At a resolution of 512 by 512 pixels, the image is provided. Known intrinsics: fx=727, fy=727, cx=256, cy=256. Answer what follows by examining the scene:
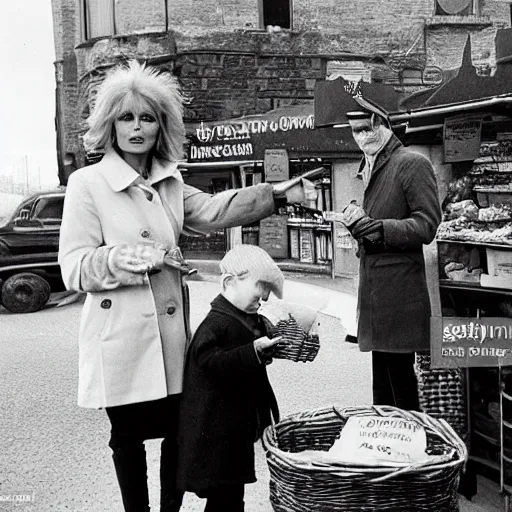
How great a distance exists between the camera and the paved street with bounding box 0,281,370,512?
11.6ft

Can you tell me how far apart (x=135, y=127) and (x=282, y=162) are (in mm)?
8268

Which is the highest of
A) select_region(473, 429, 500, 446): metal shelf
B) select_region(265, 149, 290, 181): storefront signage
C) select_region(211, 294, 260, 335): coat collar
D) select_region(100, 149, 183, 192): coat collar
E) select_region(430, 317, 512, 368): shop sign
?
select_region(265, 149, 290, 181): storefront signage

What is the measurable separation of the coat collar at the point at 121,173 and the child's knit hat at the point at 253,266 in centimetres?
40

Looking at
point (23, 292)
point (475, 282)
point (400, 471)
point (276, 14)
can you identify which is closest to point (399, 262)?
point (475, 282)

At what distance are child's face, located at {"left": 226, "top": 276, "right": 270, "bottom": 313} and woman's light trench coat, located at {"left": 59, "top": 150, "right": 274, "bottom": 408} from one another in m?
0.22

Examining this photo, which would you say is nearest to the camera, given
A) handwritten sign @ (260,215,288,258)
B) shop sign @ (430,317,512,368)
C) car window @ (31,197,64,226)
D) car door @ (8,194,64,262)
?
shop sign @ (430,317,512,368)

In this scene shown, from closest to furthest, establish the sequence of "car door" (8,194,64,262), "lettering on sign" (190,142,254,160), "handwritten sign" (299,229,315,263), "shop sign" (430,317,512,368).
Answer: "shop sign" (430,317,512,368), "car door" (8,194,64,262), "lettering on sign" (190,142,254,160), "handwritten sign" (299,229,315,263)

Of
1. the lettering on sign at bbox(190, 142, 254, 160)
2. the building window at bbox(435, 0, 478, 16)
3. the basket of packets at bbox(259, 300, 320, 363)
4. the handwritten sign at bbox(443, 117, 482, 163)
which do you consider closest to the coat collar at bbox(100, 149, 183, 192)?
the basket of packets at bbox(259, 300, 320, 363)

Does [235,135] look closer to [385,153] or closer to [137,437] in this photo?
[385,153]

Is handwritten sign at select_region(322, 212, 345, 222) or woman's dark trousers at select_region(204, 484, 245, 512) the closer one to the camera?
woman's dark trousers at select_region(204, 484, 245, 512)

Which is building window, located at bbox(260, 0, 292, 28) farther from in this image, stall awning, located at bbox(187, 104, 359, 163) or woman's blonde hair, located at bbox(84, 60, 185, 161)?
woman's blonde hair, located at bbox(84, 60, 185, 161)

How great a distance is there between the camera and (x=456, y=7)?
1348cm

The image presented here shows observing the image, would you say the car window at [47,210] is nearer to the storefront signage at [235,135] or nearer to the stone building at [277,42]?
the storefront signage at [235,135]

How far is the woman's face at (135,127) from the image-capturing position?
252 centimetres
